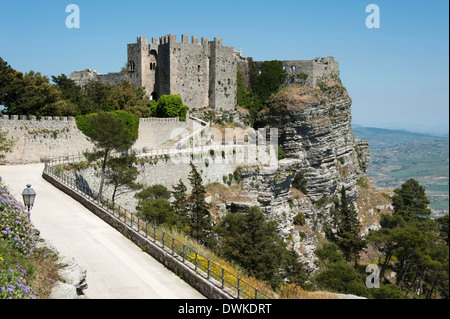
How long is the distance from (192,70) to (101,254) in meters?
34.4

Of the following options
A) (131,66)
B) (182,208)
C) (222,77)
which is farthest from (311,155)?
(182,208)

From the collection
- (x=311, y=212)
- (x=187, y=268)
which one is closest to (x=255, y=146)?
(x=311, y=212)

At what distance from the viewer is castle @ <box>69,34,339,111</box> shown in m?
46.0

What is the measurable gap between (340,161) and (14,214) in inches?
1708

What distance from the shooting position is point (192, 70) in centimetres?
4678

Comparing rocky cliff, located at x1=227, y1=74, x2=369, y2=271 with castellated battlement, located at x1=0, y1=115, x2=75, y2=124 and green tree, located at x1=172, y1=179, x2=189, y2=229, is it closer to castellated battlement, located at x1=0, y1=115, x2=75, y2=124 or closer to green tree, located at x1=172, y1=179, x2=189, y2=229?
green tree, located at x1=172, y1=179, x2=189, y2=229

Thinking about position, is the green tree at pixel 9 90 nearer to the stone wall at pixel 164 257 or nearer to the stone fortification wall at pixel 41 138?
the stone fortification wall at pixel 41 138

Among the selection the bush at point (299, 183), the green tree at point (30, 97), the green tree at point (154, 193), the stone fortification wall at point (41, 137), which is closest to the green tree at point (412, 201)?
the bush at point (299, 183)

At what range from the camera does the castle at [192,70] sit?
151 feet

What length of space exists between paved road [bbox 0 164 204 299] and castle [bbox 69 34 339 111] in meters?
26.0

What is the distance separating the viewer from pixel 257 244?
23.2 meters

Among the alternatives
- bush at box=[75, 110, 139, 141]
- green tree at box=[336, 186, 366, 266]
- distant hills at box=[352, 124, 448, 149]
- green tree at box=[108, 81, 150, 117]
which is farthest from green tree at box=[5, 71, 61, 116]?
distant hills at box=[352, 124, 448, 149]

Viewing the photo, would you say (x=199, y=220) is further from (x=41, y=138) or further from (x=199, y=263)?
(x=199, y=263)
